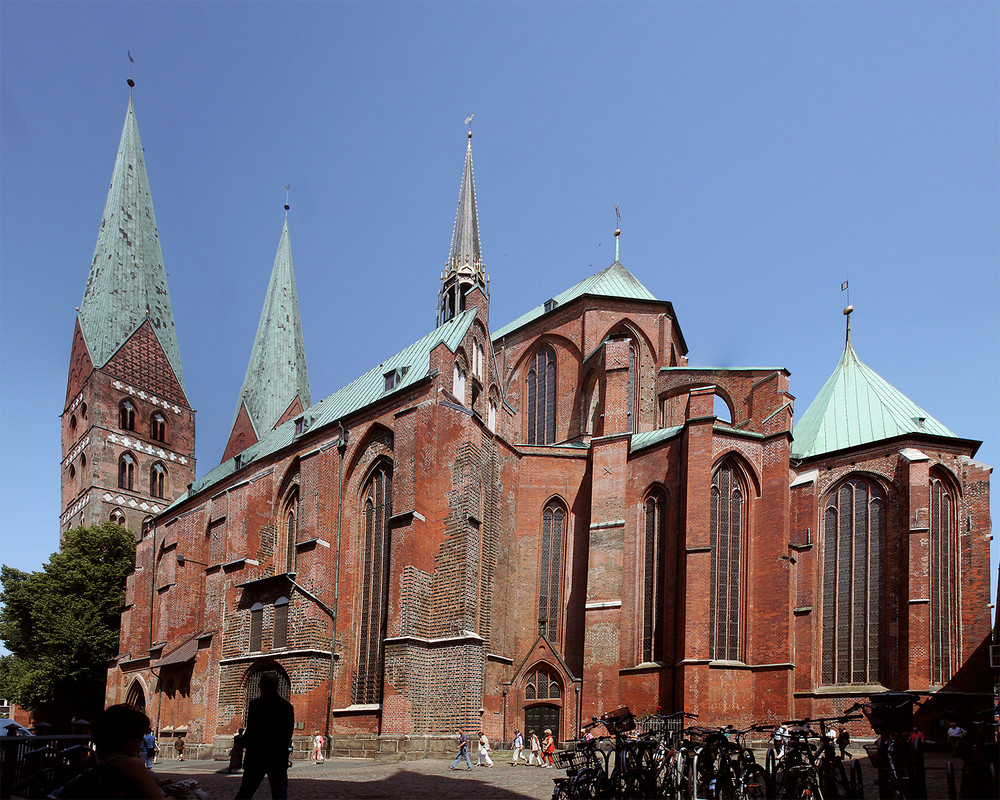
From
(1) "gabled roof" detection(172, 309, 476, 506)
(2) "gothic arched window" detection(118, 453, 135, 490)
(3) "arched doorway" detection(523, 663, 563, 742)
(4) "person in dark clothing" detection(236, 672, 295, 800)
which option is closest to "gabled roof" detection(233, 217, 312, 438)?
(2) "gothic arched window" detection(118, 453, 135, 490)

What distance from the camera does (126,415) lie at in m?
58.7

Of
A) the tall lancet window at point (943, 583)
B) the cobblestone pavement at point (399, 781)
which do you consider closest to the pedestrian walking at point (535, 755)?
the cobblestone pavement at point (399, 781)

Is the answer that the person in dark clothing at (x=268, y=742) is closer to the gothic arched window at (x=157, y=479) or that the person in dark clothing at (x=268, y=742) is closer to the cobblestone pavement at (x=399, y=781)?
the cobblestone pavement at (x=399, y=781)

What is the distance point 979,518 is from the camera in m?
30.6

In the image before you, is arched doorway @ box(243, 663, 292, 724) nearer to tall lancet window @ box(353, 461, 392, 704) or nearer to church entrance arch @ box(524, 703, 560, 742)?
tall lancet window @ box(353, 461, 392, 704)

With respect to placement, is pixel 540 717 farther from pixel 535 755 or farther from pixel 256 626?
pixel 256 626

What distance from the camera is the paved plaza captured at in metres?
15.5

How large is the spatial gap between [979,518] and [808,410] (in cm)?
805

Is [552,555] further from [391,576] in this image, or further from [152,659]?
[152,659]

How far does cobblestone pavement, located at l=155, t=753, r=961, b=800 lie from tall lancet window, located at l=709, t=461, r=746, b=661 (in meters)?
5.53

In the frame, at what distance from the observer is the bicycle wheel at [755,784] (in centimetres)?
1160

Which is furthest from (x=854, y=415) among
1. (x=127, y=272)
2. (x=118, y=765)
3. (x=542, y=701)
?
(x=127, y=272)

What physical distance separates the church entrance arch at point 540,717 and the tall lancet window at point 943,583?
12.7m

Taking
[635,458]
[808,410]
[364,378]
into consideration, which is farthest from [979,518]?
[364,378]
